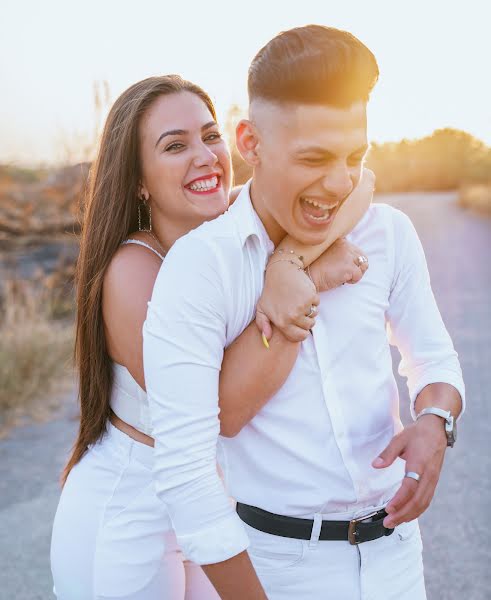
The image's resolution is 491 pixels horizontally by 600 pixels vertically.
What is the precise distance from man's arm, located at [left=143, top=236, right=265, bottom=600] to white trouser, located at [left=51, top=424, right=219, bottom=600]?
28.3 inches

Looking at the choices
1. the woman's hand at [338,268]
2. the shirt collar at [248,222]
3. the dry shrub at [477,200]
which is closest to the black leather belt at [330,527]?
the woman's hand at [338,268]

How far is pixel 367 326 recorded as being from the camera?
5.53ft

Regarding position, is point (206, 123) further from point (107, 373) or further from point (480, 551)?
point (480, 551)

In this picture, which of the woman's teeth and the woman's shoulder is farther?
the woman's shoulder

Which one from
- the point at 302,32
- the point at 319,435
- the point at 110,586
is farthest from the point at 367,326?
the point at 110,586

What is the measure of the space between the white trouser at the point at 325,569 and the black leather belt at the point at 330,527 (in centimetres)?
1

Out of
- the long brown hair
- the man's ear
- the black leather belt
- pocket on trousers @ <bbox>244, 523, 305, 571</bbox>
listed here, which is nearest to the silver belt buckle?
the black leather belt

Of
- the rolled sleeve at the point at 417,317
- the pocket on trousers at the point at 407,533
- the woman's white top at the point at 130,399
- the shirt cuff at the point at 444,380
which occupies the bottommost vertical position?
the pocket on trousers at the point at 407,533

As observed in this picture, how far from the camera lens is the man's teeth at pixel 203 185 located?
240 centimetres

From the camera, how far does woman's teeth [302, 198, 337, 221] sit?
1.60 meters

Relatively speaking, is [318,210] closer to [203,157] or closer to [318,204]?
[318,204]

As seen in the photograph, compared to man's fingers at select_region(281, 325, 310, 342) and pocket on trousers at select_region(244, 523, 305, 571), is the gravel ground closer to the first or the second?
pocket on trousers at select_region(244, 523, 305, 571)

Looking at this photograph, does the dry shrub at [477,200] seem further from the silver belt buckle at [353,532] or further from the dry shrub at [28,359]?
the silver belt buckle at [353,532]

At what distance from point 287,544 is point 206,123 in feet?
4.85
